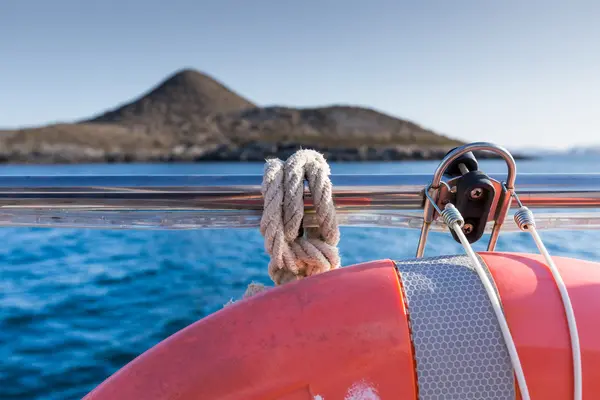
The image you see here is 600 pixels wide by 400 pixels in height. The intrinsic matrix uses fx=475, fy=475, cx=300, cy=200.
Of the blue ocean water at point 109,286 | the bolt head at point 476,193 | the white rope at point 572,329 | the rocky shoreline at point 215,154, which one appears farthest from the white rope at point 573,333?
the rocky shoreline at point 215,154

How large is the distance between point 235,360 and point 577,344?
0.47m

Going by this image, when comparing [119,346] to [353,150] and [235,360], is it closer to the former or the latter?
[235,360]

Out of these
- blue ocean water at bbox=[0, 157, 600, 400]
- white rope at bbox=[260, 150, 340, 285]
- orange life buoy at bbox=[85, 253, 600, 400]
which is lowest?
blue ocean water at bbox=[0, 157, 600, 400]

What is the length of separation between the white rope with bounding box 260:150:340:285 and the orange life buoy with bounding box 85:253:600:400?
189 mm

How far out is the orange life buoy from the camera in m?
0.66

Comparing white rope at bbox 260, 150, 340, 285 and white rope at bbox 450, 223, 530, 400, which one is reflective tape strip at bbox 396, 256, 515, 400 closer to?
white rope at bbox 450, 223, 530, 400

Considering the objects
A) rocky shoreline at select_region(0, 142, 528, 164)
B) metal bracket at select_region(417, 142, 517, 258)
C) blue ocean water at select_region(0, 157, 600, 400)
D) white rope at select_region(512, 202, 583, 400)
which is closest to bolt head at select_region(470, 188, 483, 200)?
metal bracket at select_region(417, 142, 517, 258)

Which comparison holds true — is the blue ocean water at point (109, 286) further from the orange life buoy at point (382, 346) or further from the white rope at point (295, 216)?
the orange life buoy at point (382, 346)

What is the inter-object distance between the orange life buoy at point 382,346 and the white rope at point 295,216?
19 cm

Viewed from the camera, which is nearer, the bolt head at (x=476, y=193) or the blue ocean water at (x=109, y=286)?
the bolt head at (x=476, y=193)

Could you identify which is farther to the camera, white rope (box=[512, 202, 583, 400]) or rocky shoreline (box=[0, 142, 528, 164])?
rocky shoreline (box=[0, 142, 528, 164])

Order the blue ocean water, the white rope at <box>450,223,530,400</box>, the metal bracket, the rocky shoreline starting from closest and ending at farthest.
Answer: the white rope at <box>450,223,530,400</box>, the metal bracket, the blue ocean water, the rocky shoreline

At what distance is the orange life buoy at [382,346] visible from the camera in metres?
0.66

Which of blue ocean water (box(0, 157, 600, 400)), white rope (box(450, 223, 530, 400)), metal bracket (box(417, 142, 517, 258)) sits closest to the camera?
white rope (box(450, 223, 530, 400))
